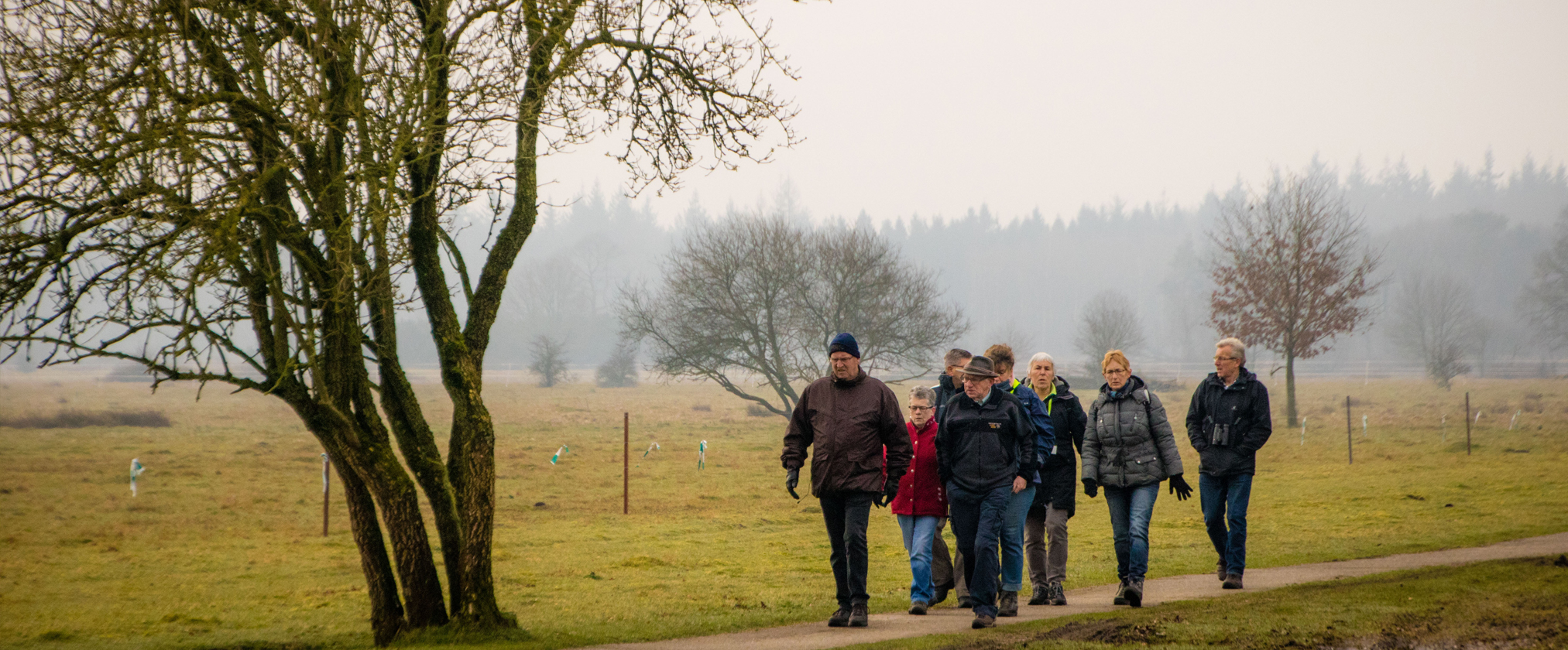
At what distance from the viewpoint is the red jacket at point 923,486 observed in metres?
7.66

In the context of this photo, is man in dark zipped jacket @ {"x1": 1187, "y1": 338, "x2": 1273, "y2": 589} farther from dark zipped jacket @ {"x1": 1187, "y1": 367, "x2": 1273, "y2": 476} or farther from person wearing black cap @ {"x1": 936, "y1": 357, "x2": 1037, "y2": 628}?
person wearing black cap @ {"x1": 936, "y1": 357, "x2": 1037, "y2": 628}

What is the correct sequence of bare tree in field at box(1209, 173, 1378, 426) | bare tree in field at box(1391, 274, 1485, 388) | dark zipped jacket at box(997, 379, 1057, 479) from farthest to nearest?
bare tree in field at box(1391, 274, 1485, 388) → bare tree in field at box(1209, 173, 1378, 426) → dark zipped jacket at box(997, 379, 1057, 479)

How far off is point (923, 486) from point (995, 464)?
624mm

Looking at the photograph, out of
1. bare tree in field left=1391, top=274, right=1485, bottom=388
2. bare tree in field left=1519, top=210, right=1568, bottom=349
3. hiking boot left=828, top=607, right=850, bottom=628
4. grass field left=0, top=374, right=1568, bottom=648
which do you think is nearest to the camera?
hiking boot left=828, top=607, right=850, bottom=628

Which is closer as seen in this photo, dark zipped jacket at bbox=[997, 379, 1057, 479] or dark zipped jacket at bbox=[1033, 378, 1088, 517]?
dark zipped jacket at bbox=[997, 379, 1057, 479]

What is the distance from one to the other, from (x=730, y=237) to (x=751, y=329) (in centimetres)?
312

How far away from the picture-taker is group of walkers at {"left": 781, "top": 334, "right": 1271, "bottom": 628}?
729cm

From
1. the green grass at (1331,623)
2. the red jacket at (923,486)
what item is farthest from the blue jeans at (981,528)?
the green grass at (1331,623)

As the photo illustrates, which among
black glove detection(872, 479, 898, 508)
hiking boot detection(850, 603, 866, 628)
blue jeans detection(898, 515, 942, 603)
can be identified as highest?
black glove detection(872, 479, 898, 508)

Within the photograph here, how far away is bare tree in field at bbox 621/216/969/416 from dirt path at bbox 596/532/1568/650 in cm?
2140

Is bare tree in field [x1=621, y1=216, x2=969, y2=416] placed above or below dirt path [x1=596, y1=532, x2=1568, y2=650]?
above

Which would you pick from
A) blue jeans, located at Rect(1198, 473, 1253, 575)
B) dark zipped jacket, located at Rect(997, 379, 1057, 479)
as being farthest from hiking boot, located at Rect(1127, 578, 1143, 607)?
blue jeans, located at Rect(1198, 473, 1253, 575)

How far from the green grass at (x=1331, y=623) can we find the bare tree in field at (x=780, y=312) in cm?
2394

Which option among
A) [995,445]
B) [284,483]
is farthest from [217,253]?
[284,483]
